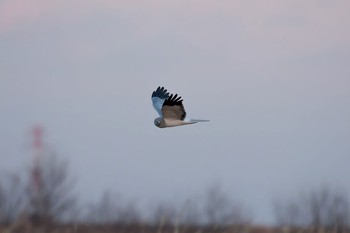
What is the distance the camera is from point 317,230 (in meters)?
45.0

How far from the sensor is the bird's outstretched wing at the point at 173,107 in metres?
28.7

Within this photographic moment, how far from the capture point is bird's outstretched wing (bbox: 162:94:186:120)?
28.7 meters

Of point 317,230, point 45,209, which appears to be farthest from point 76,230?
point 317,230

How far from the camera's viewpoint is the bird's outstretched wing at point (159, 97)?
1219 inches

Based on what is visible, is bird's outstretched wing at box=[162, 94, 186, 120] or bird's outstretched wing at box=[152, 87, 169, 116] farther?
bird's outstretched wing at box=[152, 87, 169, 116]

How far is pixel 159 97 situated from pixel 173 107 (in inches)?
103

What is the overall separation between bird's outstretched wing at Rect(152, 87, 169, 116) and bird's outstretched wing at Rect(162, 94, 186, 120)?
73.4 inches

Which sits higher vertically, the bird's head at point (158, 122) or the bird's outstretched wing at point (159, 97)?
the bird's outstretched wing at point (159, 97)

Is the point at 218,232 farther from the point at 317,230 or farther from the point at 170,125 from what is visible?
the point at 170,125

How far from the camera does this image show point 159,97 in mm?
31375

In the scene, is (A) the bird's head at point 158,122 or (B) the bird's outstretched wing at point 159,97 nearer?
(A) the bird's head at point 158,122

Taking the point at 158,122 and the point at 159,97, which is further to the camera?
the point at 159,97

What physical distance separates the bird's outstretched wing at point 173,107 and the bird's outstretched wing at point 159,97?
6.12 feet

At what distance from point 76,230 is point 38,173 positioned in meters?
5.69
